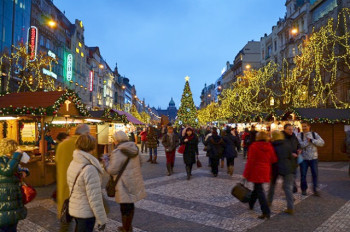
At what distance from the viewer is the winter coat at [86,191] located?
12.0 feet

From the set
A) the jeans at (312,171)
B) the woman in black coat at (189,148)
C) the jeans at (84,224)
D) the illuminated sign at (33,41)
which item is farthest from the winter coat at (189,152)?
the illuminated sign at (33,41)

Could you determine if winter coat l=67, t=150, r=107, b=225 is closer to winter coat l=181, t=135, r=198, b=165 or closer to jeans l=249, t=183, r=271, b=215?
jeans l=249, t=183, r=271, b=215

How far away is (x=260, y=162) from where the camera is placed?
644cm

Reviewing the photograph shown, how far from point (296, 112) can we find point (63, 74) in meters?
41.8

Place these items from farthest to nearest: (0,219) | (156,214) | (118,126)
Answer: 1. (118,126)
2. (156,214)
3. (0,219)

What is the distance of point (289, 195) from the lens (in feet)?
22.1

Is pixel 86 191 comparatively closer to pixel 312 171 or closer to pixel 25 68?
pixel 312 171

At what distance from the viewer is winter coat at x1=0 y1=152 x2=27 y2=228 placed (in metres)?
3.87

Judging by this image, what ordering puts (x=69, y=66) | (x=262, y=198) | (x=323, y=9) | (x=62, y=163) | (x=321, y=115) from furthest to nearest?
(x=69, y=66), (x=323, y=9), (x=321, y=115), (x=262, y=198), (x=62, y=163)

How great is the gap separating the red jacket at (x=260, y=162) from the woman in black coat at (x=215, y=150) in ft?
17.0

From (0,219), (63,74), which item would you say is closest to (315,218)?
(0,219)

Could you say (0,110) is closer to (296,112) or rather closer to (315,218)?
(315,218)

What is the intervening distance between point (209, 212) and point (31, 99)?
752 cm

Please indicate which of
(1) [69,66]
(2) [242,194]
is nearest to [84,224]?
(2) [242,194]
